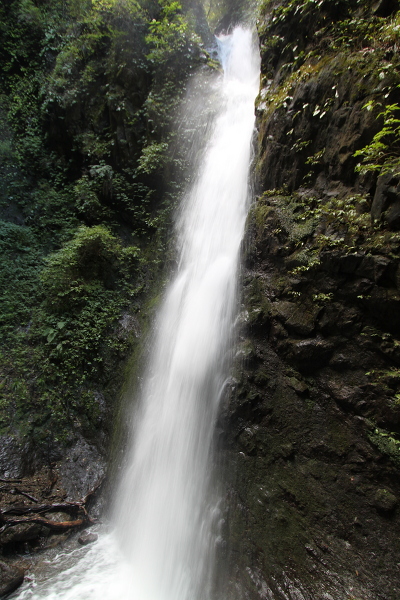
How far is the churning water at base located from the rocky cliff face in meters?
0.51

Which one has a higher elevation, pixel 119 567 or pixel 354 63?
pixel 354 63

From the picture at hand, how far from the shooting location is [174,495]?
4.38 meters

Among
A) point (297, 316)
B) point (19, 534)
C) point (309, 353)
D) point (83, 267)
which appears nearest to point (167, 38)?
point (83, 267)

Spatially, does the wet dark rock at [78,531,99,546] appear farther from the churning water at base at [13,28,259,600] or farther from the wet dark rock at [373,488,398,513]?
the wet dark rock at [373,488,398,513]

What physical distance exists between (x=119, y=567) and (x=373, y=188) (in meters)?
6.11

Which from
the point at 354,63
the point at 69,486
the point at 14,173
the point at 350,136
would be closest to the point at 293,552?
the point at 69,486

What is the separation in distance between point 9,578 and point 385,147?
A: 274 inches

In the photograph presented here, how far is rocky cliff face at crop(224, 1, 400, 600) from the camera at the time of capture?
3010 mm

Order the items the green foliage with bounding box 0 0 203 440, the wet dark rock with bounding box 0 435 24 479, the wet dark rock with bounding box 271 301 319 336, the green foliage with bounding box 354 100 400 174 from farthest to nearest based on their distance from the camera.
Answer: the green foliage with bounding box 0 0 203 440 < the wet dark rock with bounding box 0 435 24 479 < the wet dark rock with bounding box 271 301 319 336 < the green foliage with bounding box 354 100 400 174

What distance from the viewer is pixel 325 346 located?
366 cm

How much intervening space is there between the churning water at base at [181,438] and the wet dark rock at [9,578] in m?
0.15

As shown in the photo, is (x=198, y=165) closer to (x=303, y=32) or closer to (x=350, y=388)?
(x=303, y=32)

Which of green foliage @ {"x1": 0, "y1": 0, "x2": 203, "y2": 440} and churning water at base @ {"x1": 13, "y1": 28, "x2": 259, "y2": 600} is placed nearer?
churning water at base @ {"x1": 13, "y1": 28, "x2": 259, "y2": 600}

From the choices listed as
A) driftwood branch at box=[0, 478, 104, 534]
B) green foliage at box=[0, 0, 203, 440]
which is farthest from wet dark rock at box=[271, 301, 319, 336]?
driftwood branch at box=[0, 478, 104, 534]
